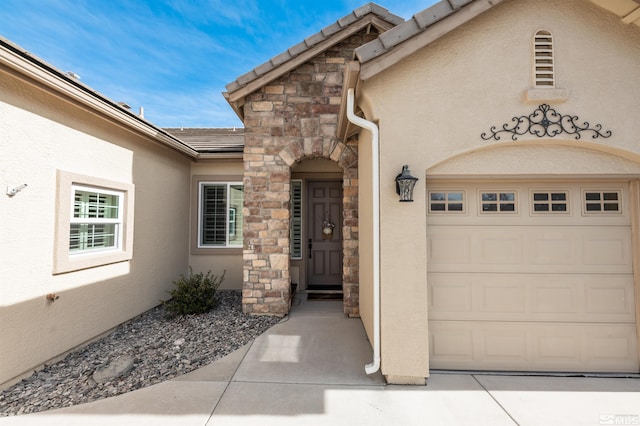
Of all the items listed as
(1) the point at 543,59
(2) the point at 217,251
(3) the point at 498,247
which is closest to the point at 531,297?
(3) the point at 498,247

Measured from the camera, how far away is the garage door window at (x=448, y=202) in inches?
149

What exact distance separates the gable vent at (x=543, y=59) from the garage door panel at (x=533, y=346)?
118 inches

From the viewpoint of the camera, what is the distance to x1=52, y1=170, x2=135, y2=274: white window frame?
3.99 m

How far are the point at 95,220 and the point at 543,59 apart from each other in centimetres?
676

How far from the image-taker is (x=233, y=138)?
29.7ft

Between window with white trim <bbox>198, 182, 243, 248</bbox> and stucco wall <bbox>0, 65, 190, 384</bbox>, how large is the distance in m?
1.61

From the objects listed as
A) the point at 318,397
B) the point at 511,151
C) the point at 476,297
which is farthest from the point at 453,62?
the point at 318,397

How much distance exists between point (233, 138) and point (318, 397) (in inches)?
306

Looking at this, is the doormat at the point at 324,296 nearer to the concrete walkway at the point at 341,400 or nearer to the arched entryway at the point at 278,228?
the arched entryway at the point at 278,228

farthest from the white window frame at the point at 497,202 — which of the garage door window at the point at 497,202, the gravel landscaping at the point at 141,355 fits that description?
the gravel landscaping at the point at 141,355

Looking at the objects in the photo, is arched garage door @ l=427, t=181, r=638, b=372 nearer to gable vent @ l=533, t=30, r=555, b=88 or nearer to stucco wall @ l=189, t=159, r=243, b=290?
gable vent @ l=533, t=30, r=555, b=88

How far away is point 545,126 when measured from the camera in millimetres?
3438

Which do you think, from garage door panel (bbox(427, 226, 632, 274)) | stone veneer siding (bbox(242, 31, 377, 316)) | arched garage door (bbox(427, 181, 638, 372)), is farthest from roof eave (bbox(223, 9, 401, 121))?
garage door panel (bbox(427, 226, 632, 274))

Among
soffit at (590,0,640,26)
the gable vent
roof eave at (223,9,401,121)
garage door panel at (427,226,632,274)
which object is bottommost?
garage door panel at (427,226,632,274)
